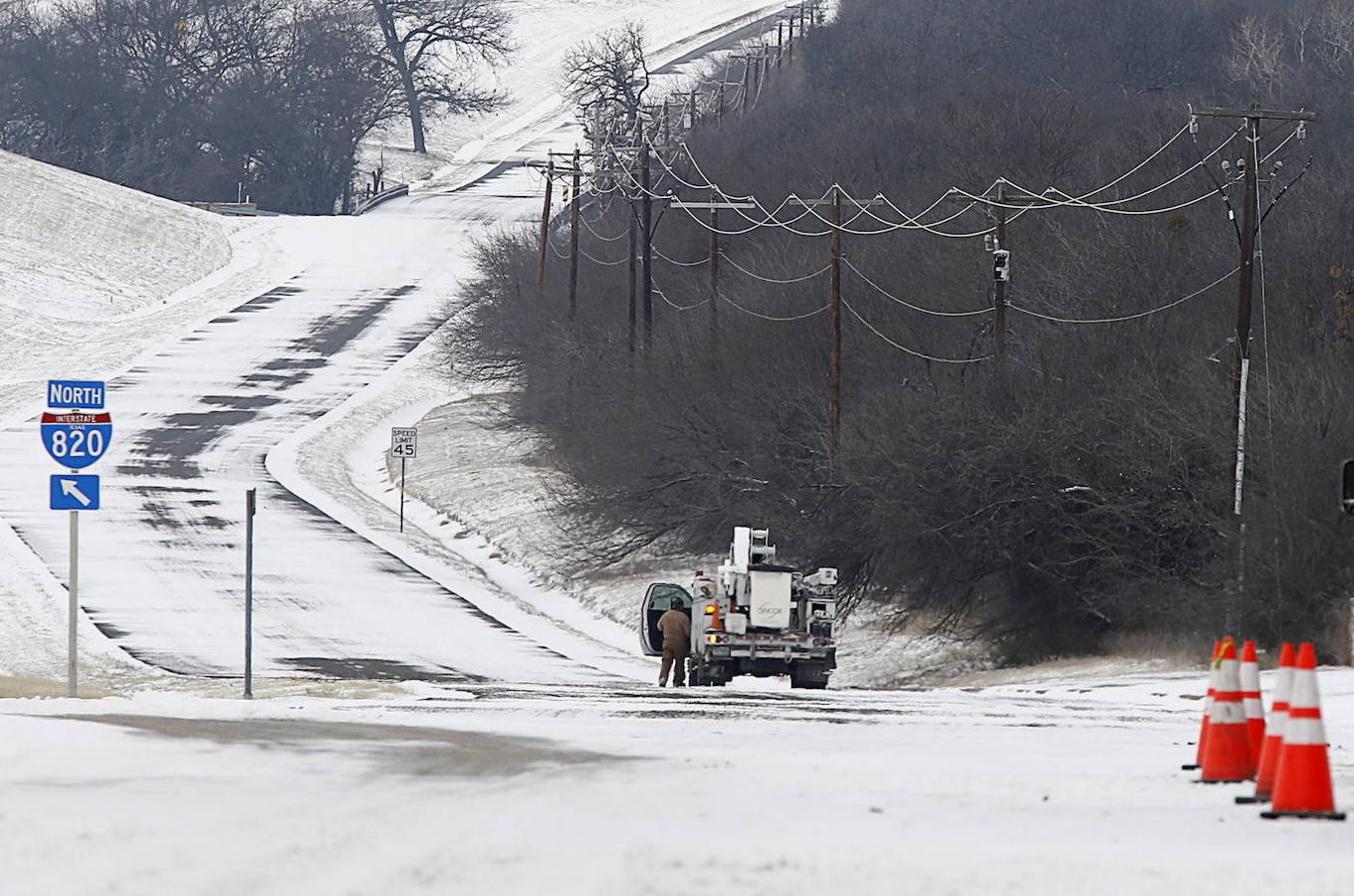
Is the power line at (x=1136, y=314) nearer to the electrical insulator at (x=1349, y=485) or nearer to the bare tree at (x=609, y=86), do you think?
the electrical insulator at (x=1349, y=485)

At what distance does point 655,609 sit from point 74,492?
36.5 feet

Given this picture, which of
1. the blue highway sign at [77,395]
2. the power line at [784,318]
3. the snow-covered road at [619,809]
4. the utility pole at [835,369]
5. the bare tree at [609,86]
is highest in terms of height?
the bare tree at [609,86]

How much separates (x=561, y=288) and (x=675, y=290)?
24.8 feet

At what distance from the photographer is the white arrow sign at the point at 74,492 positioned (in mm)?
19953

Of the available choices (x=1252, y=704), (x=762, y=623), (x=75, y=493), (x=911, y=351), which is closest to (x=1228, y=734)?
(x=1252, y=704)

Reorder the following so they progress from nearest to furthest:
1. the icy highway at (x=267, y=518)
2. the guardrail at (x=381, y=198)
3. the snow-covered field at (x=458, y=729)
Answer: the snow-covered field at (x=458, y=729), the icy highway at (x=267, y=518), the guardrail at (x=381, y=198)

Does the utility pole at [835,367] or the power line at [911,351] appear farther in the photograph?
the power line at [911,351]

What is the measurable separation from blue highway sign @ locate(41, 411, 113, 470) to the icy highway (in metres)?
10.6

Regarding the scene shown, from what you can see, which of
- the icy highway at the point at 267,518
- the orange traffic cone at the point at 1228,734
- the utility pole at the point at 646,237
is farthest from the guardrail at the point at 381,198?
the orange traffic cone at the point at 1228,734

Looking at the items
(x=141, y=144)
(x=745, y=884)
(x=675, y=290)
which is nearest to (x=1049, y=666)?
(x=745, y=884)

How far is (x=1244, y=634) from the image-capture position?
94.4ft

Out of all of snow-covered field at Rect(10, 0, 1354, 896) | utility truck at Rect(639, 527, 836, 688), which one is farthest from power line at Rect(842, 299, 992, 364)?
utility truck at Rect(639, 527, 836, 688)

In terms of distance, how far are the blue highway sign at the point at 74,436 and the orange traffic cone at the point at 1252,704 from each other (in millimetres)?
11749

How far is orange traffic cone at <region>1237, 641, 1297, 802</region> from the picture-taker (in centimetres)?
1041
